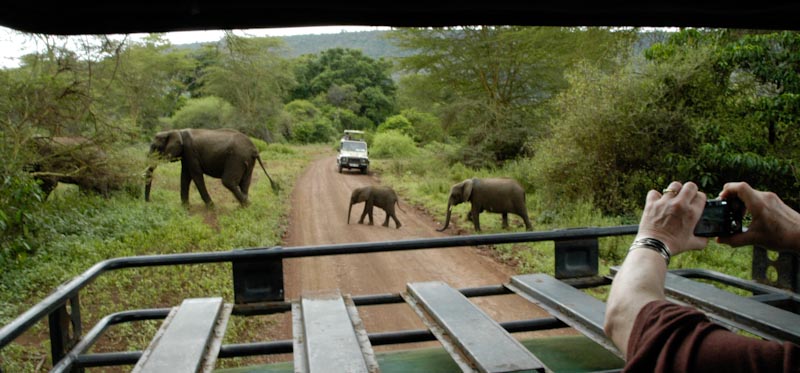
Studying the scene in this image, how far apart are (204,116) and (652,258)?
3318cm

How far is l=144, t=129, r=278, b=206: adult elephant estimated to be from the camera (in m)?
12.7

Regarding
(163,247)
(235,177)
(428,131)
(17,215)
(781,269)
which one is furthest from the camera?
(428,131)

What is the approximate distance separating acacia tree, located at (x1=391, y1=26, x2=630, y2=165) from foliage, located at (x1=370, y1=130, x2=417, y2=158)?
10.5 ft

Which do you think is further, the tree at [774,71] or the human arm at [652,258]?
the tree at [774,71]

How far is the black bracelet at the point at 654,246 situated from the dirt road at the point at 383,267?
3.39 m

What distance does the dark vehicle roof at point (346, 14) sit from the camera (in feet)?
5.91

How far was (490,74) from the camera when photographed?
22.2 meters

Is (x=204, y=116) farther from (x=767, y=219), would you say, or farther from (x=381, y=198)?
(x=767, y=219)

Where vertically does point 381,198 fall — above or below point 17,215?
below

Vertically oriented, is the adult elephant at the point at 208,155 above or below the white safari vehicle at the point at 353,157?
above

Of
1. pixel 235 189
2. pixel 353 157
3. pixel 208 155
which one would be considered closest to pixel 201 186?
pixel 235 189

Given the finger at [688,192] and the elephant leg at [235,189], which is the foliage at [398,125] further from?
the finger at [688,192]

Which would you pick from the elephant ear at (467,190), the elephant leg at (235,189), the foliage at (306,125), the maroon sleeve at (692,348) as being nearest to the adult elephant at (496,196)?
the elephant ear at (467,190)

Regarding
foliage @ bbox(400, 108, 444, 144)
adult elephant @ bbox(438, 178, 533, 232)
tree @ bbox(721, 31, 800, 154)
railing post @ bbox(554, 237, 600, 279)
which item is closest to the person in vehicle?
railing post @ bbox(554, 237, 600, 279)
